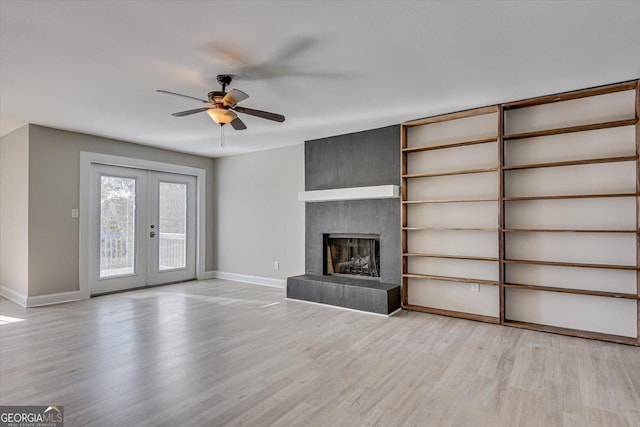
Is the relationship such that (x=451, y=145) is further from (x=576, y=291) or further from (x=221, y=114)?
(x=221, y=114)

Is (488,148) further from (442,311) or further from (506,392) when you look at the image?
(506,392)

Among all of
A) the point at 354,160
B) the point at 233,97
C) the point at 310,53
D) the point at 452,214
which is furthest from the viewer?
the point at 354,160

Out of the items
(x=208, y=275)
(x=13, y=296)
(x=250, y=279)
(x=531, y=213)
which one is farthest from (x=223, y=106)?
(x=208, y=275)

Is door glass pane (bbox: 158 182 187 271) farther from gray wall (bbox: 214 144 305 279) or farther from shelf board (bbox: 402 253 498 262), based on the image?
shelf board (bbox: 402 253 498 262)

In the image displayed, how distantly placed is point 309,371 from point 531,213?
115 inches

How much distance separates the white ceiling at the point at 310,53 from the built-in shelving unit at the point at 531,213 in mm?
363

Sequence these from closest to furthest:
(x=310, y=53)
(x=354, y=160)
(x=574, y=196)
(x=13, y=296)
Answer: (x=310, y=53), (x=574, y=196), (x=13, y=296), (x=354, y=160)

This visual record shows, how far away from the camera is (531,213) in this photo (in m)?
3.81

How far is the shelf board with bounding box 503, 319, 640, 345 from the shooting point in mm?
3264

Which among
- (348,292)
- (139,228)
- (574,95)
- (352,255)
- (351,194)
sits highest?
(574,95)

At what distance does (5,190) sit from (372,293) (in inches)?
220

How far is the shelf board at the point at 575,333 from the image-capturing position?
326 centimetres

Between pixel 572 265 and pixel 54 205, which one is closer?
pixel 572 265

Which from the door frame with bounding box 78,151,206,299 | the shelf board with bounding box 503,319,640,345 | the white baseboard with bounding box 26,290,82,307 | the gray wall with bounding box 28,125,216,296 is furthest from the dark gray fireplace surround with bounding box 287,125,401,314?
the gray wall with bounding box 28,125,216,296
